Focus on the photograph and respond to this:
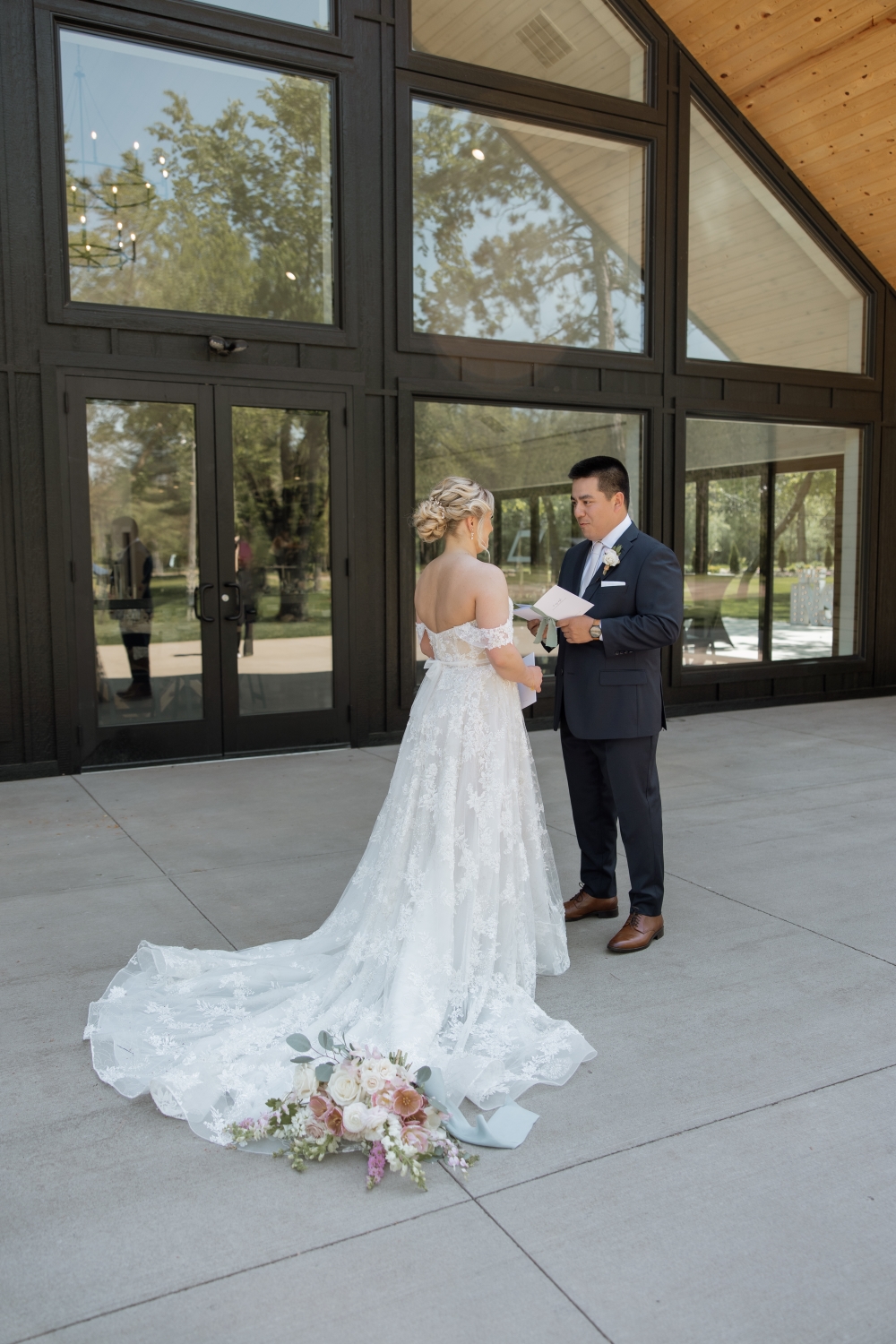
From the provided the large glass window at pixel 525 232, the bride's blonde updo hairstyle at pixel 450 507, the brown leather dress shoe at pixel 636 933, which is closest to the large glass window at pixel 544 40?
the large glass window at pixel 525 232

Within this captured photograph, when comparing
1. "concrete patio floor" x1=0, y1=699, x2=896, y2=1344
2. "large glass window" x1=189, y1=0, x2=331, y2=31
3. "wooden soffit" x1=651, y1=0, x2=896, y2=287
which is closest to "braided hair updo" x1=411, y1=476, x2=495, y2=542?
"concrete patio floor" x1=0, y1=699, x2=896, y2=1344

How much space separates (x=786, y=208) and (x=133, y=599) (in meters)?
7.23

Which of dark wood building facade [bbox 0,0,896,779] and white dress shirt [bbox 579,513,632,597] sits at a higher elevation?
dark wood building facade [bbox 0,0,896,779]

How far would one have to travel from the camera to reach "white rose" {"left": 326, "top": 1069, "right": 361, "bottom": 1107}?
2.49m

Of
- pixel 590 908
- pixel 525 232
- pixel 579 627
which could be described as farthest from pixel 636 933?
pixel 525 232

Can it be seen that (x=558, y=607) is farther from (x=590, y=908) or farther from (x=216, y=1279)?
(x=216, y=1279)

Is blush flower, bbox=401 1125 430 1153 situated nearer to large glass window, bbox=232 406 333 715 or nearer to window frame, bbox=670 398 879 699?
large glass window, bbox=232 406 333 715

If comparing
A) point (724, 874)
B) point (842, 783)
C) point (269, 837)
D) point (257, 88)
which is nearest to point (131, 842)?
point (269, 837)

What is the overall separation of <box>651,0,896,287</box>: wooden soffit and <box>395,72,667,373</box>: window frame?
2.85 feet

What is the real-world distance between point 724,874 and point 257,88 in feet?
21.0

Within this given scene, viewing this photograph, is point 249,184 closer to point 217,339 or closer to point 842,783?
point 217,339

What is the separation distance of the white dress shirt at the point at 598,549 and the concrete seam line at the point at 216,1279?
2.40 metres

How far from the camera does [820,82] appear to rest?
340 inches

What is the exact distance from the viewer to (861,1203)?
2320 millimetres
